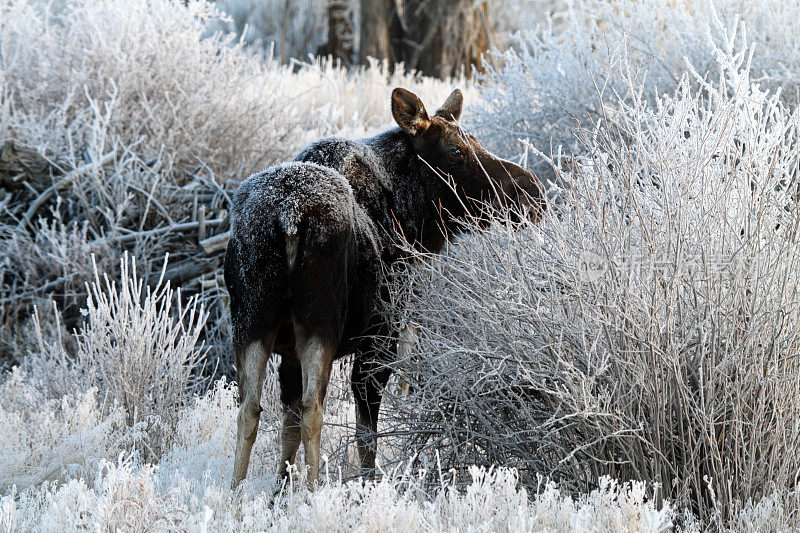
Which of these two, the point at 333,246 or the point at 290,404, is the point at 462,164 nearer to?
the point at 333,246

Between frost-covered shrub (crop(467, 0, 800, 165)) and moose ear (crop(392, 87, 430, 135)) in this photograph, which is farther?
frost-covered shrub (crop(467, 0, 800, 165))

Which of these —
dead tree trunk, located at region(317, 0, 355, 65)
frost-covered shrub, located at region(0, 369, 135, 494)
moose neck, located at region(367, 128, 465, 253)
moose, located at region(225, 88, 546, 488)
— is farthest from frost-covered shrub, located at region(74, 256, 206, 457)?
dead tree trunk, located at region(317, 0, 355, 65)

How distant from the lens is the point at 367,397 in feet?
12.1

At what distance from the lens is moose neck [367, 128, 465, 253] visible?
3932 millimetres

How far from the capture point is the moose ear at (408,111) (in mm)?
3885

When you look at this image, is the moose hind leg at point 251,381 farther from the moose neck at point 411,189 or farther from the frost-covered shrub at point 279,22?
the frost-covered shrub at point 279,22

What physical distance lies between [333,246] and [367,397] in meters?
0.79

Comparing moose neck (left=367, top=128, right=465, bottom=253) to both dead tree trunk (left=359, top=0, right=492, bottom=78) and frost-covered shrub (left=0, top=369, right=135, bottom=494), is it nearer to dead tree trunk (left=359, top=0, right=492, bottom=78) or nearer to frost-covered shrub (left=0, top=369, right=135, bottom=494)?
frost-covered shrub (left=0, top=369, right=135, bottom=494)

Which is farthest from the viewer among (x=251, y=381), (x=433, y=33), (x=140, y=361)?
(x=433, y=33)

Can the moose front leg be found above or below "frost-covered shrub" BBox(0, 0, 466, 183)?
below

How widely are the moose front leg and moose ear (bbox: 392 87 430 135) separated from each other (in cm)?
105

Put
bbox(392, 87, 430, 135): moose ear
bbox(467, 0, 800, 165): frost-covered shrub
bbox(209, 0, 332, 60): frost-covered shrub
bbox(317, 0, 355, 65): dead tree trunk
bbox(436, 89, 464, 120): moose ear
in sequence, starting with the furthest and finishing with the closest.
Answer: bbox(209, 0, 332, 60): frost-covered shrub < bbox(317, 0, 355, 65): dead tree trunk < bbox(467, 0, 800, 165): frost-covered shrub < bbox(436, 89, 464, 120): moose ear < bbox(392, 87, 430, 135): moose ear

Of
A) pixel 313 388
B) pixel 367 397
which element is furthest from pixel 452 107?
pixel 313 388

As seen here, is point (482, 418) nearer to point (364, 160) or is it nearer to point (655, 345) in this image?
point (655, 345)
